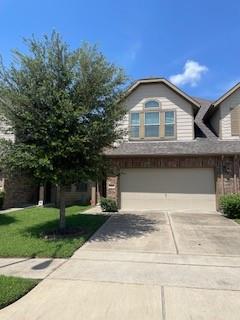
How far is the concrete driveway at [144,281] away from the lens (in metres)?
4.39

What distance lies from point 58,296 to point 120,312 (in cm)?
117

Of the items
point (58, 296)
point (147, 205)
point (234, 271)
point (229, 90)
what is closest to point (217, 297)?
point (234, 271)

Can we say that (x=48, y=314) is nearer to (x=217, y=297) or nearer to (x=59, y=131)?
(x=217, y=297)

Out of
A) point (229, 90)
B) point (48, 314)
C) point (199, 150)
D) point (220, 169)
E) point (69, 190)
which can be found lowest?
point (48, 314)

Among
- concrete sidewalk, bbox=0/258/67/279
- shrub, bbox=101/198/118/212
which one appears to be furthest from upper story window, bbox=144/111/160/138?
concrete sidewalk, bbox=0/258/67/279

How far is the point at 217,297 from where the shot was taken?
4.91 meters

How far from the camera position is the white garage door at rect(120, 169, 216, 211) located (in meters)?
15.9

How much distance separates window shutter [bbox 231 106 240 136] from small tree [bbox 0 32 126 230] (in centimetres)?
900

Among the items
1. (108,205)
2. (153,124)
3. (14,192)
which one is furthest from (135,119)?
(14,192)

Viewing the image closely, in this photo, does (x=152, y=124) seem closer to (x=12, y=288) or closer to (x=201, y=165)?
(x=201, y=165)

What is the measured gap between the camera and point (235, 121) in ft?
54.6

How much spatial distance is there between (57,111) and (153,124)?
8.80 m

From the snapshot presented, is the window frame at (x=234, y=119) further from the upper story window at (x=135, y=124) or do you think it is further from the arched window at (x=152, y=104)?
the upper story window at (x=135, y=124)

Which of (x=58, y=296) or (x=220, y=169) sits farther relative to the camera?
(x=220, y=169)
